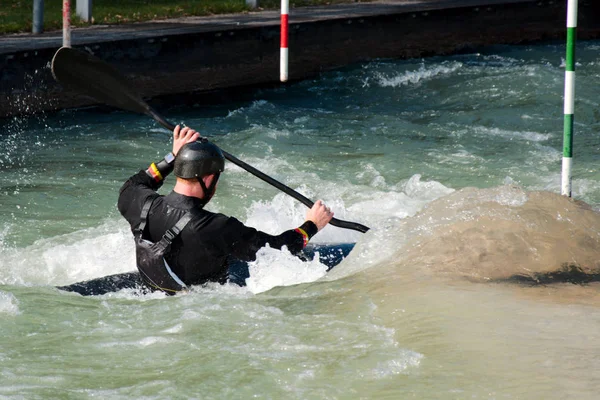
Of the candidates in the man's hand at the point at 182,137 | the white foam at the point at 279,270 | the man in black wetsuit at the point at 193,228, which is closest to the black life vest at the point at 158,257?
the man in black wetsuit at the point at 193,228

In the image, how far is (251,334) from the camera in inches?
162

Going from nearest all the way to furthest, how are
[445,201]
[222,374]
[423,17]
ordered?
[222,374] → [445,201] → [423,17]

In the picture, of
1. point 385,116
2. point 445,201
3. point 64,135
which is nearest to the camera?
point 445,201

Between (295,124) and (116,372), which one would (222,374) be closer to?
(116,372)

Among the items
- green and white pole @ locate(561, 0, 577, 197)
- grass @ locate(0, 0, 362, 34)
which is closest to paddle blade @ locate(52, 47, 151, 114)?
green and white pole @ locate(561, 0, 577, 197)

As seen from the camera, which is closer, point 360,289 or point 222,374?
point 222,374

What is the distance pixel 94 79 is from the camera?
607 centimetres

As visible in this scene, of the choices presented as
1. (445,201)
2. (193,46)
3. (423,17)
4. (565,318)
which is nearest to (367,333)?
(565,318)

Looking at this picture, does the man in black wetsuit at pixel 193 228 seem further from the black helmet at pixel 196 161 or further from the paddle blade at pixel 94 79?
the paddle blade at pixel 94 79

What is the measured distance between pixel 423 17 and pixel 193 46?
355cm

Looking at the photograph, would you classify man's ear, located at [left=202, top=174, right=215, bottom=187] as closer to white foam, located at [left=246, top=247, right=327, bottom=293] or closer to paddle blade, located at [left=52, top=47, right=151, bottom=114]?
white foam, located at [left=246, top=247, right=327, bottom=293]

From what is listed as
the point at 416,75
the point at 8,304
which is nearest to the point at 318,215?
the point at 8,304

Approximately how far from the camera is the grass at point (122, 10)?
11.8 metres

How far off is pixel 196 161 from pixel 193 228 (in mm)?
282
